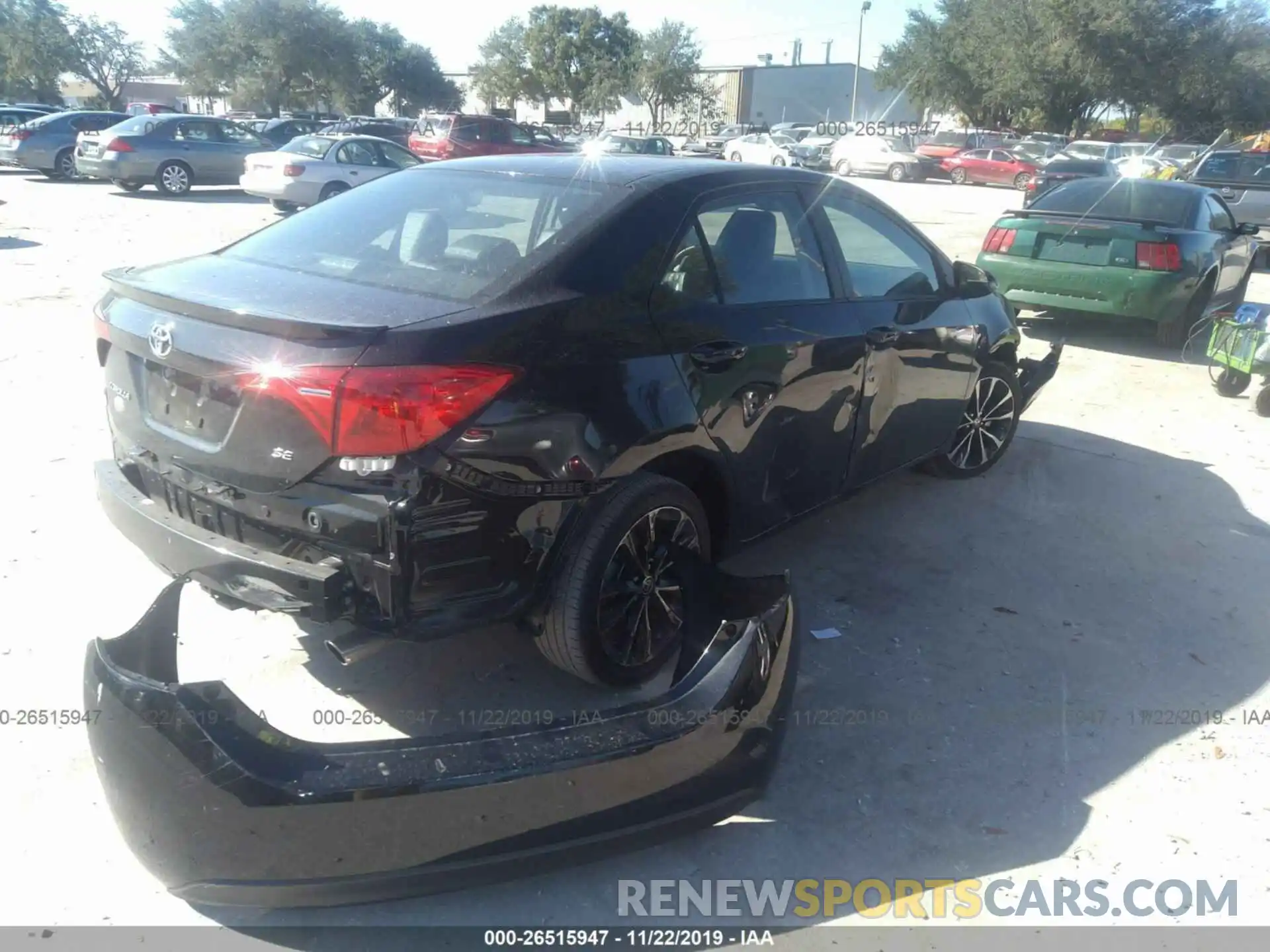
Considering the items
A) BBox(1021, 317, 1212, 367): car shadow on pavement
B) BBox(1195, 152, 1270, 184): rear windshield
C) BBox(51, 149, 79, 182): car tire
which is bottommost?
BBox(1021, 317, 1212, 367): car shadow on pavement

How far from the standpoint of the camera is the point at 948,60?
47.2m

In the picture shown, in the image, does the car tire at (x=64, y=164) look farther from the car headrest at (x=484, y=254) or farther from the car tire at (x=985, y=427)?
the car headrest at (x=484, y=254)

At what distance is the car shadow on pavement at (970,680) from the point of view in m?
2.76

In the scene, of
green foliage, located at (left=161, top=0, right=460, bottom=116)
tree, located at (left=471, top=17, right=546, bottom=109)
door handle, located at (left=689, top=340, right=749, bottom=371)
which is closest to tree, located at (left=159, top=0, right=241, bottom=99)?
green foliage, located at (left=161, top=0, right=460, bottom=116)

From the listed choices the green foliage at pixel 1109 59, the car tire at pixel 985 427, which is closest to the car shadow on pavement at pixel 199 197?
the car tire at pixel 985 427

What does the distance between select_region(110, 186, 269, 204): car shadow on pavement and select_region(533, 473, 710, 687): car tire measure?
1781 cm


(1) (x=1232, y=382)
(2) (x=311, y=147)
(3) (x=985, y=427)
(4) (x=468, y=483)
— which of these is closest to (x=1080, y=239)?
(1) (x=1232, y=382)

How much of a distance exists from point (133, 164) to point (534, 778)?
19.5 meters

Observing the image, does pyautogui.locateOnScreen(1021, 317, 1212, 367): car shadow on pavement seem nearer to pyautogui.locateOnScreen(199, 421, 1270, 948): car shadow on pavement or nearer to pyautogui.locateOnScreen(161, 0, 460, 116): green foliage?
pyautogui.locateOnScreen(199, 421, 1270, 948): car shadow on pavement

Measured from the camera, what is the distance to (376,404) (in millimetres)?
2549

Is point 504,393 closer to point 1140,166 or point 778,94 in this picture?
point 1140,166

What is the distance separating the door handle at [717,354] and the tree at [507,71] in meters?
61.7

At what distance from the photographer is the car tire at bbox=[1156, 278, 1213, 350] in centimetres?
876

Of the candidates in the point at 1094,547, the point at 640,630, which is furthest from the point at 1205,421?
the point at 640,630
